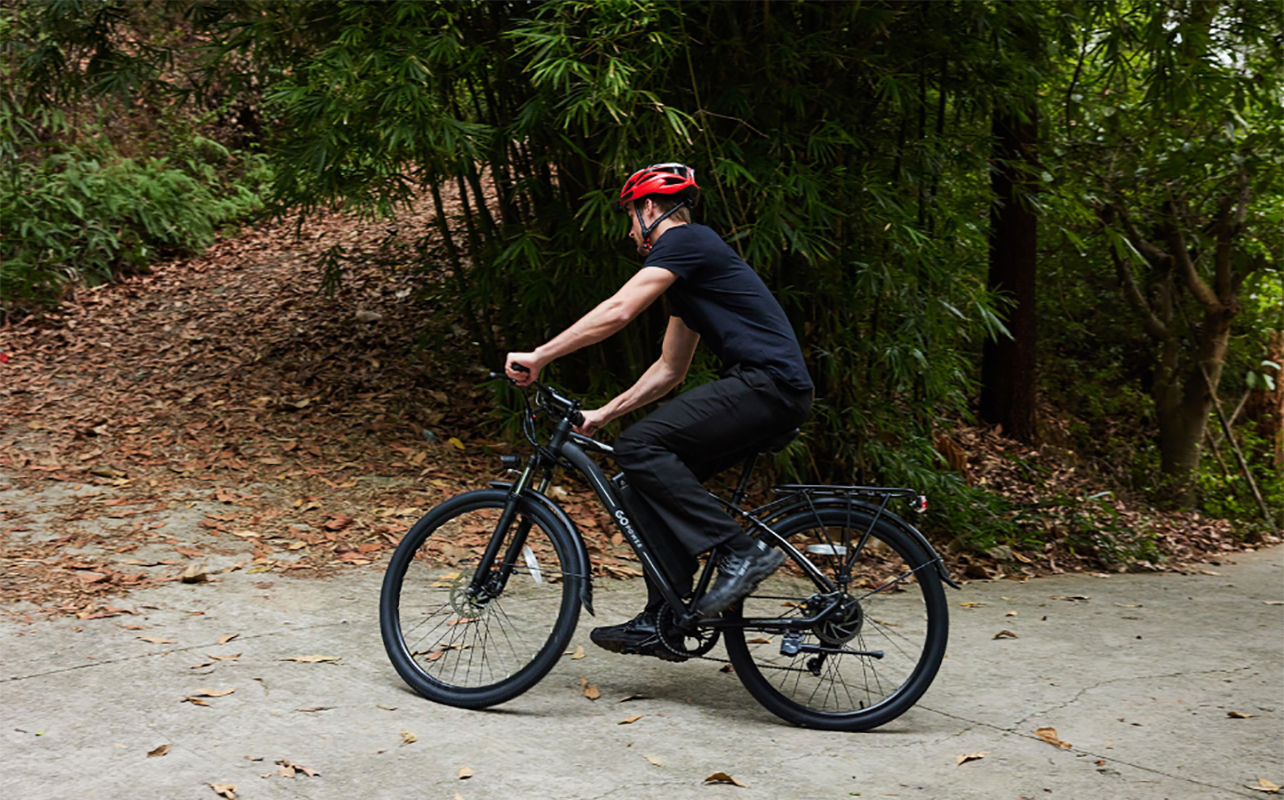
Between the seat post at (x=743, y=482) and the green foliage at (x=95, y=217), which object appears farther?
the green foliage at (x=95, y=217)

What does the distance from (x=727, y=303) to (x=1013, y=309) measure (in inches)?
214

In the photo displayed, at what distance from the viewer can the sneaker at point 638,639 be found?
3637 millimetres

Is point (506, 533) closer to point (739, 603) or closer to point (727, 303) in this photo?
point (739, 603)

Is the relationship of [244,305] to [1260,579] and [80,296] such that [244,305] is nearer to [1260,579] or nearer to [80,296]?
[80,296]

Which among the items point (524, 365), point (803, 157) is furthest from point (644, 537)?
point (803, 157)

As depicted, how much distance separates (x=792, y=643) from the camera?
11.9 feet

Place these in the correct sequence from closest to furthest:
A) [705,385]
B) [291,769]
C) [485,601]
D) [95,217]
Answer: [291,769] → [705,385] → [485,601] → [95,217]

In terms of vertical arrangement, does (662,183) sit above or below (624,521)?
above

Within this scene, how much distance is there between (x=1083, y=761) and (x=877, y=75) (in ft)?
11.8

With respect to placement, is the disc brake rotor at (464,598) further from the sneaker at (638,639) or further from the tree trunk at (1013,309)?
the tree trunk at (1013,309)

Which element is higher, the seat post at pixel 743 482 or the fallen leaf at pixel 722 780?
the seat post at pixel 743 482

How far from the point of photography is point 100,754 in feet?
10.1

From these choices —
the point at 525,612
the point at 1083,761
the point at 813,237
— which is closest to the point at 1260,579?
the point at 813,237

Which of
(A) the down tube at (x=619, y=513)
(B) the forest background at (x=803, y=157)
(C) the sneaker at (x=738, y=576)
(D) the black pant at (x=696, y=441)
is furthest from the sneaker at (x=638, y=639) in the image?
(B) the forest background at (x=803, y=157)
